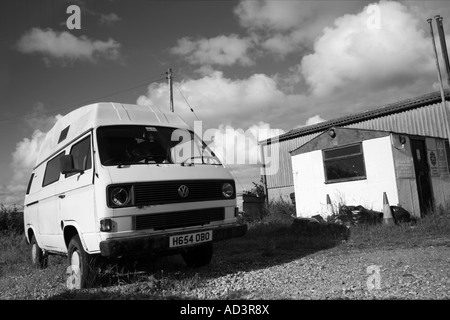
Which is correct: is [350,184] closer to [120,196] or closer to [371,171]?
[371,171]

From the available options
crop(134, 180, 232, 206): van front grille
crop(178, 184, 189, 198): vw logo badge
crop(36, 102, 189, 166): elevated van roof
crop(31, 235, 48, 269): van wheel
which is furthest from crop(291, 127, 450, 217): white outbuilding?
crop(31, 235, 48, 269): van wheel

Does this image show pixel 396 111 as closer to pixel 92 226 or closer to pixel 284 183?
pixel 284 183

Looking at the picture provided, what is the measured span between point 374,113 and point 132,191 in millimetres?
15025

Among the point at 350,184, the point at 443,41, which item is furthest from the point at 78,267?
the point at 443,41

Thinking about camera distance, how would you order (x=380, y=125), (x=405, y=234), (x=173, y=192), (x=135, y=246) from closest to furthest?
1. (x=135, y=246)
2. (x=173, y=192)
3. (x=405, y=234)
4. (x=380, y=125)

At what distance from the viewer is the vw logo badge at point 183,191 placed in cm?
479

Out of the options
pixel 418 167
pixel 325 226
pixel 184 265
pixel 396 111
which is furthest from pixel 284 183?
pixel 184 265

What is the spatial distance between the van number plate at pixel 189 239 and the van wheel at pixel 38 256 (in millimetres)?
3919

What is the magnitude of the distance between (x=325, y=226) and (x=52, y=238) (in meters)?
6.32

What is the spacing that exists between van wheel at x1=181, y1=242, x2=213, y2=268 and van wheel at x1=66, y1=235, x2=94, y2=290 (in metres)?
1.55

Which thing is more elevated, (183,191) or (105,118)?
A: (105,118)

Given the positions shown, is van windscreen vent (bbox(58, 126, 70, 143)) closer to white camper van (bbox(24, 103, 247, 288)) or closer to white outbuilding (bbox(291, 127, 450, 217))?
white camper van (bbox(24, 103, 247, 288))

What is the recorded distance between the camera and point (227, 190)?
17.6 feet

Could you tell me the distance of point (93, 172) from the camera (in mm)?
4715
